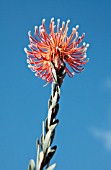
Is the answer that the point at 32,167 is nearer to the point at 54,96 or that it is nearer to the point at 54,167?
the point at 54,167

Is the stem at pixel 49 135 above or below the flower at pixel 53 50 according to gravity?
below

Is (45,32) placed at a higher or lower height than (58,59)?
higher

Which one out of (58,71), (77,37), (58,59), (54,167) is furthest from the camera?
(77,37)

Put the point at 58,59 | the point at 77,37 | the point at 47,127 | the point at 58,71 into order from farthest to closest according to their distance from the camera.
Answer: the point at 77,37 < the point at 58,59 < the point at 58,71 < the point at 47,127

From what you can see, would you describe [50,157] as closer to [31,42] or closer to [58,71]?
[58,71]

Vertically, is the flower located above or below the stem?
above

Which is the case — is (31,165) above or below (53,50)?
below

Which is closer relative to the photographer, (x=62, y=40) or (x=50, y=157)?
(x=50, y=157)

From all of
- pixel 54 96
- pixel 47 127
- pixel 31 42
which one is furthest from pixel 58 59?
pixel 47 127

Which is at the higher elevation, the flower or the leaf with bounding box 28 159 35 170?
the flower

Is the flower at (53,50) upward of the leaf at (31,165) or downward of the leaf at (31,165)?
upward

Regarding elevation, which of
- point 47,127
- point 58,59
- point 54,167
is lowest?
point 54,167
